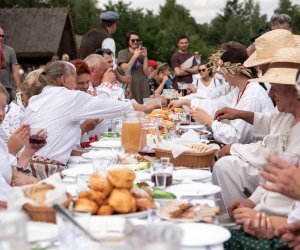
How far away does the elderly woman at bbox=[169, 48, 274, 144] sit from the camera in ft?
14.8

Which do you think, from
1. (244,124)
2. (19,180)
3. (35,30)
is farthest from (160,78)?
(35,30)

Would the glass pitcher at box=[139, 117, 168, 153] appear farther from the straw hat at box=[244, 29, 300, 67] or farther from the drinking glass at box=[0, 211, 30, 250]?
Result: the drinking glass at box=[0, 211, 30, 250]

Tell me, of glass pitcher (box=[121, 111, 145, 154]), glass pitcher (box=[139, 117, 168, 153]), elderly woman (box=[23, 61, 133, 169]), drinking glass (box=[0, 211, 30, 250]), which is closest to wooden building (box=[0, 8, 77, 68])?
elderly woman (box=[23, 61, 133, 169])

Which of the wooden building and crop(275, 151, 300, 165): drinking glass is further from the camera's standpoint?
the wooden building

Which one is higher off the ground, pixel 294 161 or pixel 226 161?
pixel 294 161

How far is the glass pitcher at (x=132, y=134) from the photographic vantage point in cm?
362

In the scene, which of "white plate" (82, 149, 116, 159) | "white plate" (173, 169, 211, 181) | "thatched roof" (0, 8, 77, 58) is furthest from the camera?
"thatched roof" (0, 8, 77, 58)

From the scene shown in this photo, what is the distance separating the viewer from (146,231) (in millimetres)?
1387

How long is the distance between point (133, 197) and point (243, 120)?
2.39m

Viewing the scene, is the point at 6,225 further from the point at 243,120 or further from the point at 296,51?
the point at 243,120

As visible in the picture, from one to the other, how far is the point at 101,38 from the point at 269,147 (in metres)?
5.05

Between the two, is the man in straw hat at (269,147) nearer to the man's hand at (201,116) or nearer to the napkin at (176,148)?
the napkin at (176,148)

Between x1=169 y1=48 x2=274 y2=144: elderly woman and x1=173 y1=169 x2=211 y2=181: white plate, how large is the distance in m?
1.44

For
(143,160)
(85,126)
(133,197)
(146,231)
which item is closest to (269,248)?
(133,197)
